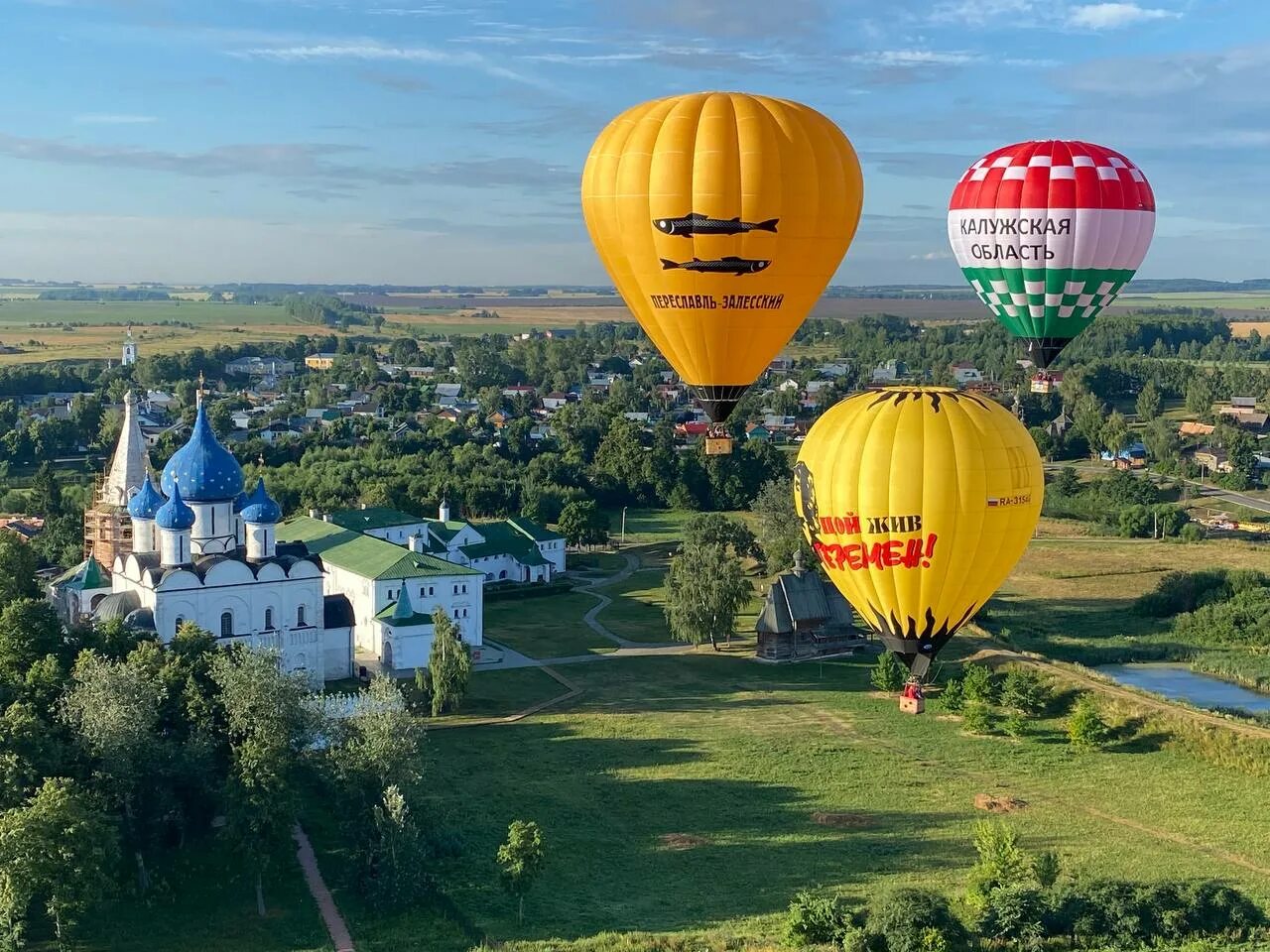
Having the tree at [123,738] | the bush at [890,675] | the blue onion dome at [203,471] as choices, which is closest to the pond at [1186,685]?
the bush at [890,675]

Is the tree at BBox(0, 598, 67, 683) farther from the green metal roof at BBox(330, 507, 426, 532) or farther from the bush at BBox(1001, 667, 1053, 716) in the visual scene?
the bush at BBox(1001, 667, 1053, 716)

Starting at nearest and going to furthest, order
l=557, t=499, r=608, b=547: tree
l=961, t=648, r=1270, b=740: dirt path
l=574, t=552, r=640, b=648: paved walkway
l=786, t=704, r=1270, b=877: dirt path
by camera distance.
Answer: l=786, t=704, r=1270, b=877: dirt path
l=961, t=648, r=1270, b=740: dirt path
l=574, t=552, r=640, b=648: paved walkway
l=557, t=499, r=608, b=547: tree

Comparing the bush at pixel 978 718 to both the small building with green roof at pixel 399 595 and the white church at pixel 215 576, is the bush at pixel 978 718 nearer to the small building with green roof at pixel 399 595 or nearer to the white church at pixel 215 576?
the small building with green roof at pixel 399 595

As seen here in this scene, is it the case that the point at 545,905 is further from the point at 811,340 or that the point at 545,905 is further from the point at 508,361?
the point at 811,340

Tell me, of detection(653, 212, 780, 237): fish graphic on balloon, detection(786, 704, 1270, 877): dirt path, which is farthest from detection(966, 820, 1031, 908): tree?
detection(653, 212, 780, 237): fish graphic on balloon

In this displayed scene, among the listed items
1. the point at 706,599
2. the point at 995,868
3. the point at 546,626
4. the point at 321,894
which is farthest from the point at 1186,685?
the point at 321,894

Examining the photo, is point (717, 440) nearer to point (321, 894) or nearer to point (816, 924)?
point (816, 924)
